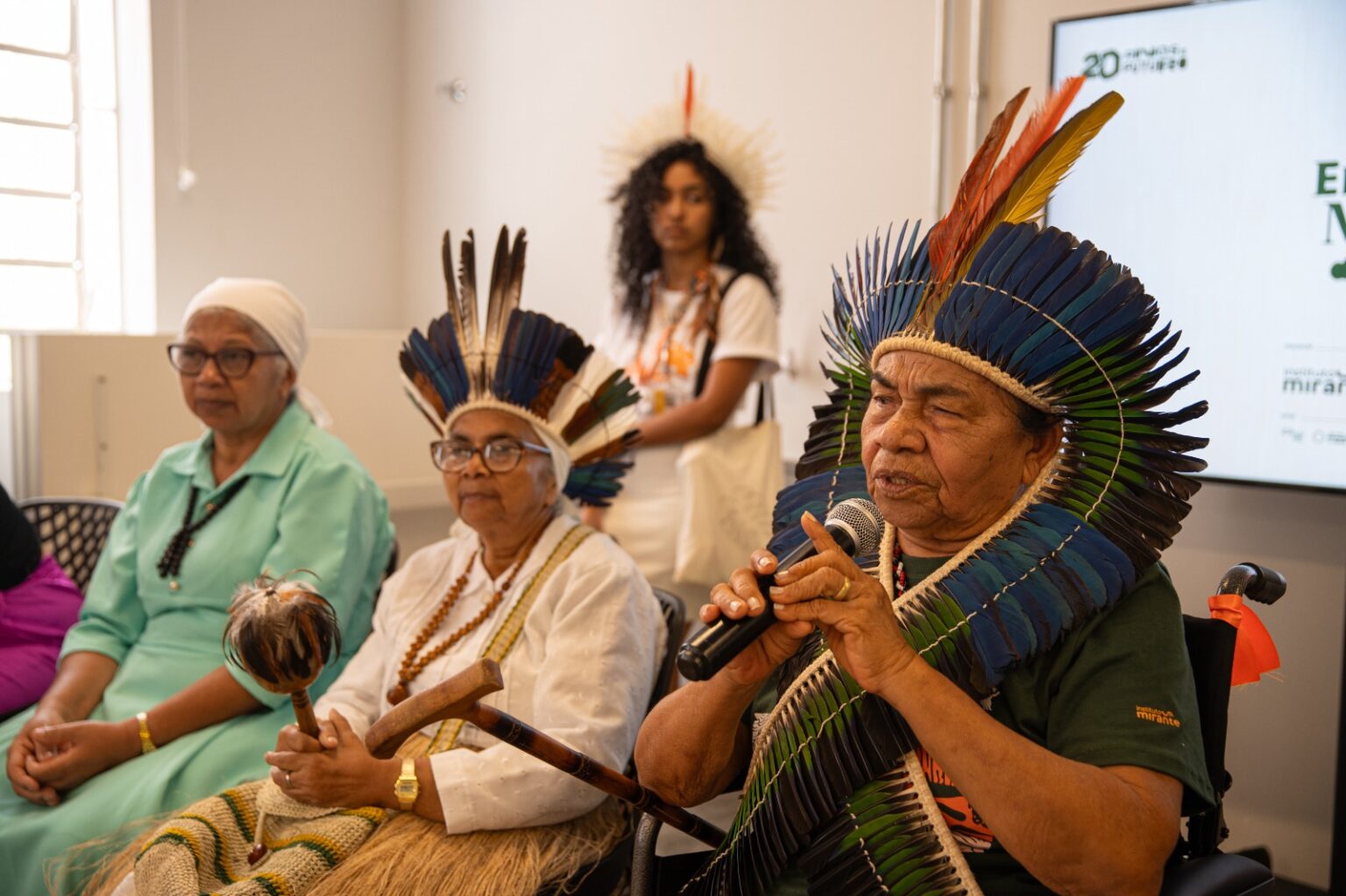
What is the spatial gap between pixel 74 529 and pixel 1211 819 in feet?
9.51

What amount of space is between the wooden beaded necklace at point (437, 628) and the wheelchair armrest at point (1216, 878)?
126cm

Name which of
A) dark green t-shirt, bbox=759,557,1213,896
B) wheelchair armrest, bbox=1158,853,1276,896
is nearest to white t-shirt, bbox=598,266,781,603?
dark green t-shirt, bbox=759,557,1213,896

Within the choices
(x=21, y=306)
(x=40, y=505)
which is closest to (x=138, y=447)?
(x=21, y=306)

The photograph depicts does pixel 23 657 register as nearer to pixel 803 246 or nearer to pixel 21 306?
pixel 21 306

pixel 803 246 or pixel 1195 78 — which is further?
pixel 803 246

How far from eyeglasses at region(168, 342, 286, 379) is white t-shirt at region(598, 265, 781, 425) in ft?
3.79

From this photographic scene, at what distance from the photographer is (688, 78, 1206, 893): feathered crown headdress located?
148cm

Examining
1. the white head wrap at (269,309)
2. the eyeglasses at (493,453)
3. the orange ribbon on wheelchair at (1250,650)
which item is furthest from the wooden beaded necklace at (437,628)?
the orange ribbon on wheelchair at (1250,650)

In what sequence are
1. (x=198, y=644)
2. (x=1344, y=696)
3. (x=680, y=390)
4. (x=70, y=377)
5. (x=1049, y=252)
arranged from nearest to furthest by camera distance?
1. (x=1049, y=252)
2. (x=198, y=644)
3. (x=1344, y=696)
4. (x=680, y=390)
5. (x=70, y=377)

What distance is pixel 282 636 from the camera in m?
1.62

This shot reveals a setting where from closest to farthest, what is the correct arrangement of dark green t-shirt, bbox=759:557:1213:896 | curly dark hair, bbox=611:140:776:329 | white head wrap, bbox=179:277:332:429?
dark green t-shirt, bbox=759:557:1213:896
white head wrap, bbox=179:277:332:429
curly dark hair, bbox=611:140:776:329

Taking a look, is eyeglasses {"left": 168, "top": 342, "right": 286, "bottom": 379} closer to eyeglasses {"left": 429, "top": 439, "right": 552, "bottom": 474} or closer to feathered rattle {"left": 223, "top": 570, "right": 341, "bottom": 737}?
eyeglasses {"left": 429, "top": 439, "right": 552, "bottom": 474}

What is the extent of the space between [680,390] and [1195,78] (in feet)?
5.30

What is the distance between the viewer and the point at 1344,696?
2766 mm
